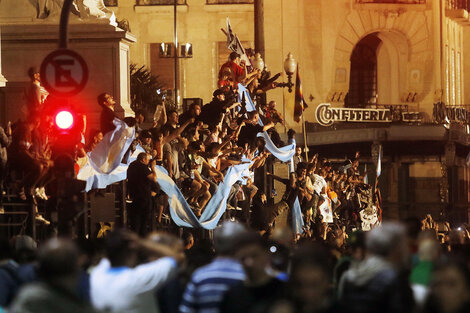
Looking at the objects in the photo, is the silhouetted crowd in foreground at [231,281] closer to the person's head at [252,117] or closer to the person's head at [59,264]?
the person's head at [59,264]

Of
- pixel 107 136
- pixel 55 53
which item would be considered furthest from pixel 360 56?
pixel 55 53

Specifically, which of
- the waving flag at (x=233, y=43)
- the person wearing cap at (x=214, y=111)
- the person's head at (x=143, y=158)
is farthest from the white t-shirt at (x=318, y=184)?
the person's head at (x=143, y=158)

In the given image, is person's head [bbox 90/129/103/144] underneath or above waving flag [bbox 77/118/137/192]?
above

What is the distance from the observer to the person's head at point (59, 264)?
8719 millimetres

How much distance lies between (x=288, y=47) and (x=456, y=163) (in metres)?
12.0

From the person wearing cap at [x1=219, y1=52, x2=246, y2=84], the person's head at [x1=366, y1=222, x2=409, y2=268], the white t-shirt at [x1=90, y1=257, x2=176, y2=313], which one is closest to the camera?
the white t-shirt at [x1=90, y1=257, x2=176, y2=313]

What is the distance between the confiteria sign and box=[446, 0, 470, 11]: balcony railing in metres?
8.43

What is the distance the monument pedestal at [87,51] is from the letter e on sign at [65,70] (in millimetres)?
10288

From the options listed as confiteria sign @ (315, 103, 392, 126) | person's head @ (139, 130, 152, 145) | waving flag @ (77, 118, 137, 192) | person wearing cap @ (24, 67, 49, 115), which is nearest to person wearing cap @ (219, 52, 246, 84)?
person's head @ (139, 130, 152, 145)

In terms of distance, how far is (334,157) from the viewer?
183 ft

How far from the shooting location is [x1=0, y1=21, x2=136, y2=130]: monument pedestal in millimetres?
27266

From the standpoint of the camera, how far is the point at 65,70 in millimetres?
16562

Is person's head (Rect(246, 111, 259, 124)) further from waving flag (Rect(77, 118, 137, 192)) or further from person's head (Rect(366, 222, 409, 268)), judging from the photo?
person's head (Rect(366, 222, 409, 268))

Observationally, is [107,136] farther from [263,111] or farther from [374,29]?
[374,29]
